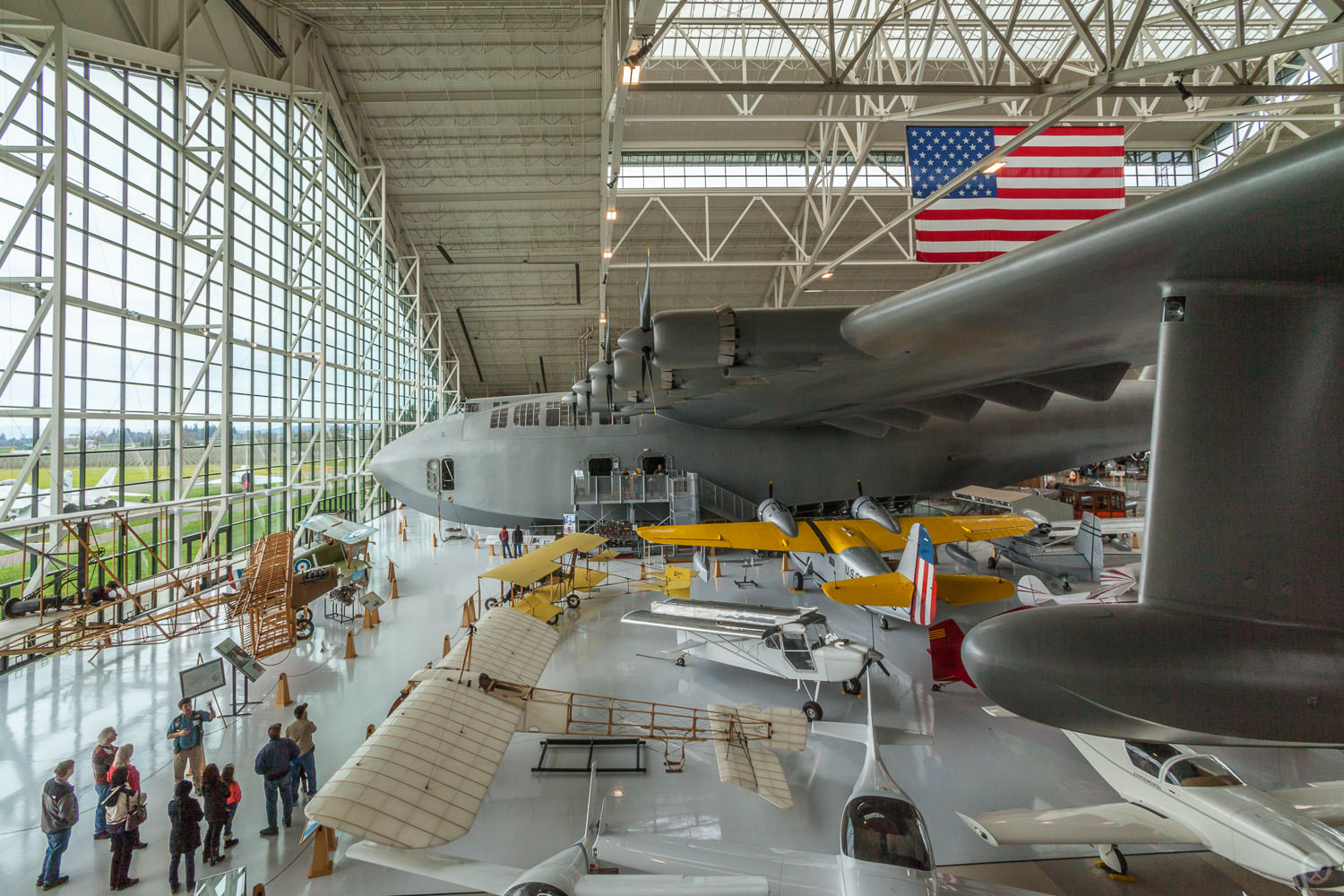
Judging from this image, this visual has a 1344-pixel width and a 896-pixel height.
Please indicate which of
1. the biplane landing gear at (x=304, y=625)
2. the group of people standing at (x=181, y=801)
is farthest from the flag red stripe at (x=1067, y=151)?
the biplane landing gear at (x=304, y=625)

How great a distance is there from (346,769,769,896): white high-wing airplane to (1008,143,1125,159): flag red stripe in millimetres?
13133

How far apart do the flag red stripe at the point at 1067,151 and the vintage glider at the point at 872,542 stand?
754 centimetres

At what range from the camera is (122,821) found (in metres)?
4.43

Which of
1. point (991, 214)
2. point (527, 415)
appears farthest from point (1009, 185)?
point (527, 415)

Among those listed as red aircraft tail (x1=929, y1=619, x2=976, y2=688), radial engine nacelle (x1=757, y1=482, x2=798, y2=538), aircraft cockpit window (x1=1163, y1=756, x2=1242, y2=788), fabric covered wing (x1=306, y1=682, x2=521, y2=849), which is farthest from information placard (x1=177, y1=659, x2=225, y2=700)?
aircraft cockpit window (x1=1163, y1=756, x2=1242, y2=788)

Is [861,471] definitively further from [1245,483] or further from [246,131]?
[246,131]

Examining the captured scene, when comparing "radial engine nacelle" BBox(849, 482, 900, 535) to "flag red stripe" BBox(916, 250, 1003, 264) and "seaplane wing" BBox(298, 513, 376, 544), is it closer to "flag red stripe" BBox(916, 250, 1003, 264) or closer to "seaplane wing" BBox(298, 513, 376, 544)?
"flag red stripe" BBox(916, 250, 1003, 264)

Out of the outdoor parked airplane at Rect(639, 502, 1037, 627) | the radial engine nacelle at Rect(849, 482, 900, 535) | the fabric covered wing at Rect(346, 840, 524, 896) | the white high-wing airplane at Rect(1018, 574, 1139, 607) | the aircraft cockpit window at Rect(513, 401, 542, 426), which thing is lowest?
the fabric covered wing at Rect(346, 840, 524, 896)

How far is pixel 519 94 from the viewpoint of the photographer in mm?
20547

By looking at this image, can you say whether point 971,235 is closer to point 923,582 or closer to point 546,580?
point 923,582

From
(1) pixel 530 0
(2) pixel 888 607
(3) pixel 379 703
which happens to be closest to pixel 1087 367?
(2) pixel 888 607

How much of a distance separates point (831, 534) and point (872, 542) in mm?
1059

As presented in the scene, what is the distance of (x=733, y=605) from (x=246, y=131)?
2127cm

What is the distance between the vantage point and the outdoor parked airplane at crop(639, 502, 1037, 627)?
27.2ft
